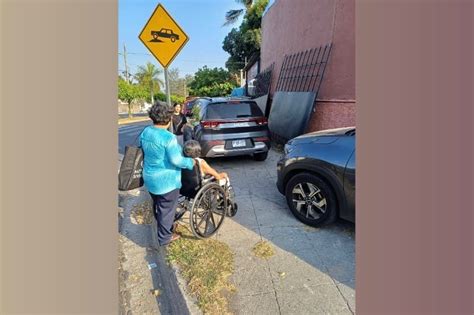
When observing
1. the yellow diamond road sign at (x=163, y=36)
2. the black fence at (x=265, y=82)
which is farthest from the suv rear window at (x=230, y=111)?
the black fence at (x=265, y=82)

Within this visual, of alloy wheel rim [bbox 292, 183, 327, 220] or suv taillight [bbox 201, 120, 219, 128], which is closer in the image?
alloy wheel rim [bbox 292, 183, 327, 220]

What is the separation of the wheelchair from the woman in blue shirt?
30 centimetres

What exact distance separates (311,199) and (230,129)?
9.93 feet

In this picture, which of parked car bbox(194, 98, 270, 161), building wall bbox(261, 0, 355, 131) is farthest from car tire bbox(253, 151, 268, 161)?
building wall bbox(261, 0, 355, 131)

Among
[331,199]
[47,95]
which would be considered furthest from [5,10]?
[331,199]

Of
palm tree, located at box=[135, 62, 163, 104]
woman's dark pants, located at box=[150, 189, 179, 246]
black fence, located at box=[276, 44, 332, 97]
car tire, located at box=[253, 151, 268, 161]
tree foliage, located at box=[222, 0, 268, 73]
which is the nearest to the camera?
woman's dark pants, located at box=[150, 189, 179, 246]

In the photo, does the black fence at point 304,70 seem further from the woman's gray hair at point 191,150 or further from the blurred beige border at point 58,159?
the blurred beige border at point 58,159

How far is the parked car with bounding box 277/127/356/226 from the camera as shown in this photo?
11.1ft

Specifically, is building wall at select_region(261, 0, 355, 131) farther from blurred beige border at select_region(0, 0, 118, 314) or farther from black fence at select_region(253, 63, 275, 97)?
blurred beige border at select_region(0, 0, 118, 314)

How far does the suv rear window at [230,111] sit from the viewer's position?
21.1 ft

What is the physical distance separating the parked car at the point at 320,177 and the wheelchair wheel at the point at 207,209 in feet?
3.10

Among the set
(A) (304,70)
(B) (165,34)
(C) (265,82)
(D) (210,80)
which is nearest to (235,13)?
(D) (210,80)

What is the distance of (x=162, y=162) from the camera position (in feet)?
10.1

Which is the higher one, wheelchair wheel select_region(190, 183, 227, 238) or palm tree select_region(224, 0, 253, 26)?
palm tree select_region(224, 0, 253, 26)
